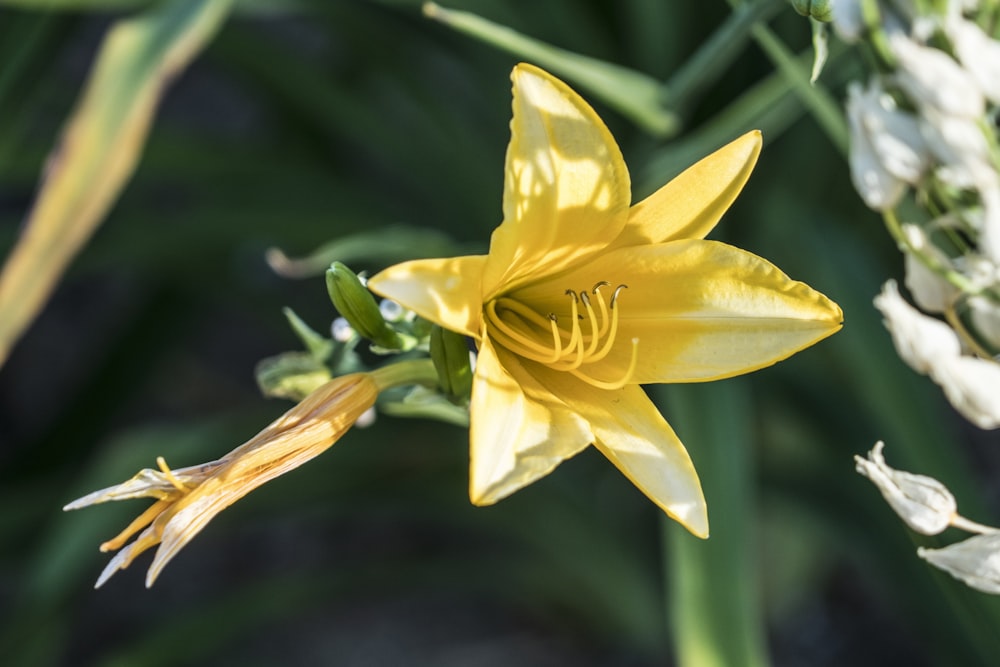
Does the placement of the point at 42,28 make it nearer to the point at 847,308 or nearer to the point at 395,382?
the point at 395,382

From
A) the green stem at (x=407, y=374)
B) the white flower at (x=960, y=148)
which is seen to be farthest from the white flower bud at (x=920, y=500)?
the green stem at (x=407, y=374)

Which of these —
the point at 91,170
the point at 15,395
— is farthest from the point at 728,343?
the point at 15,395

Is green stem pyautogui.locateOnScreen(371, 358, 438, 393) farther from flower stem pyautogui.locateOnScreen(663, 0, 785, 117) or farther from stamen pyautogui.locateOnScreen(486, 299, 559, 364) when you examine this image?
flower stem pyautogui.locateOnScreen(663, 0, 785, 117)

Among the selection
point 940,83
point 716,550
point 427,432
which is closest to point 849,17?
point 940,83

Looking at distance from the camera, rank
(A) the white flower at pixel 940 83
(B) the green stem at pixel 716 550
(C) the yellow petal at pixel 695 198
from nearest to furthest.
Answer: (A) the white flower at pixel 940 83, (C) the yellow petal at pixel 695 198, (B) the green stem at pixel 716 550

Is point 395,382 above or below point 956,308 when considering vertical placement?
above

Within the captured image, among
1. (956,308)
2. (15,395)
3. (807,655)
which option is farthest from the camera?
(15,395)

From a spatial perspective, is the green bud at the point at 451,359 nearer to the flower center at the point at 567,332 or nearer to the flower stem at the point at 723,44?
the flower center at the point at 567,332
